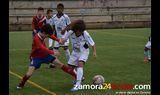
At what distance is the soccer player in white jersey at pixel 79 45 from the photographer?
348 inches

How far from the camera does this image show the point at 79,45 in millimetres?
9281

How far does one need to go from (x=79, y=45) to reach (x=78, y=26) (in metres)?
0.68

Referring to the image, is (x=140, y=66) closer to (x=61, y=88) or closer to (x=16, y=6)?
(x=61, y=88)

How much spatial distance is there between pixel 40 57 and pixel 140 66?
214 inches

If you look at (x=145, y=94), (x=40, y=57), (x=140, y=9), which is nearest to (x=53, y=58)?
(x=40, y=57)

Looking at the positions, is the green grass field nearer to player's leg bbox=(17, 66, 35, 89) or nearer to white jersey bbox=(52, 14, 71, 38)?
A: player's leg bbox=(17, 66, 35, 89)

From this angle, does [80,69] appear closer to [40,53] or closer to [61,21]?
[40,53]

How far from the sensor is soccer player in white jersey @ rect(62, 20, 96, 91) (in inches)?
348

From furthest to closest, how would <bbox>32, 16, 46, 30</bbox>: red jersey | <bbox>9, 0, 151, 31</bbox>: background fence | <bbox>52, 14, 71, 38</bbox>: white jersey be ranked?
<bbox>9, 0, 151, 31</bbox>: background fence, <bbox>32, 16, 46, 30</bbox>: red jersey, <bbox>52, 14, 71, 38</bbox>: white jersey

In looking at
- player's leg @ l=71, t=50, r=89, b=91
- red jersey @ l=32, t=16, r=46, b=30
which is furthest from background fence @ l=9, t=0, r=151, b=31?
player's leg @ l=71, t=50, r=89, b=91

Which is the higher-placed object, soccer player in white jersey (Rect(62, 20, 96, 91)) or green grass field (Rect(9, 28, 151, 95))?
soccer player in white jersey (Rect(62, 20, 96, 91))

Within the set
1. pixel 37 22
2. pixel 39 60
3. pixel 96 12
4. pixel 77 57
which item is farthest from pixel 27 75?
pixel 96 12
